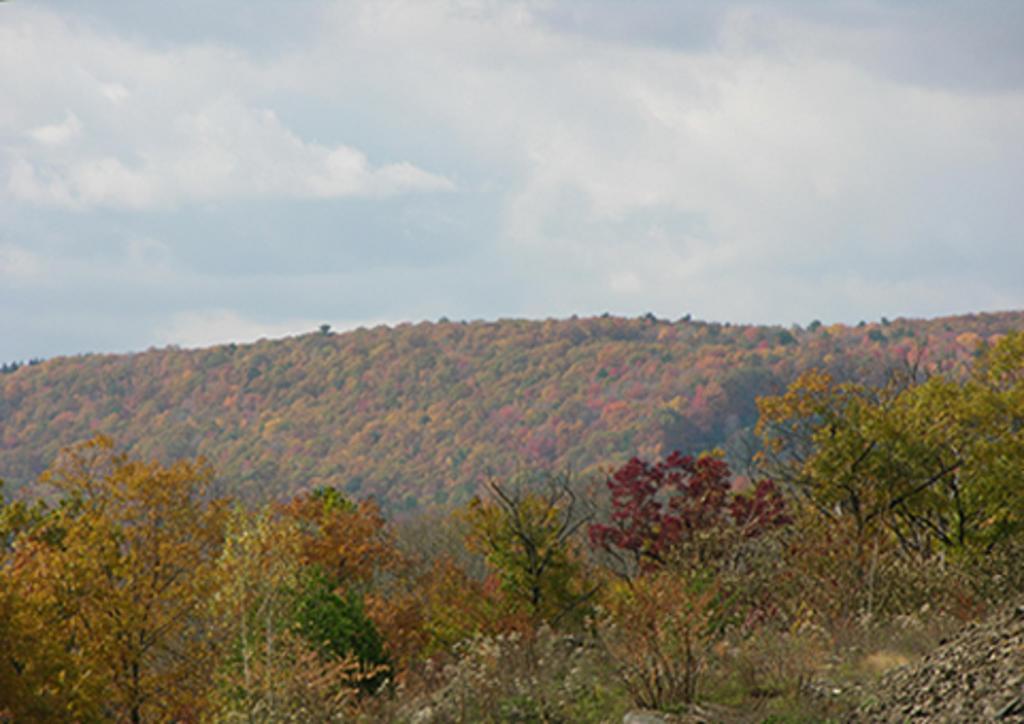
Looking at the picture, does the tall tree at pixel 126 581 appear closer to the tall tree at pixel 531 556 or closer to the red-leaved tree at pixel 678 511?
the tall tree at pixel 531 556

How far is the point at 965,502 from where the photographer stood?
20531 millimetres

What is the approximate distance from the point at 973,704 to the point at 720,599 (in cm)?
892

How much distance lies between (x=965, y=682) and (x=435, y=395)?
425 ft

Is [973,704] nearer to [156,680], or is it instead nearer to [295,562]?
[295,562]

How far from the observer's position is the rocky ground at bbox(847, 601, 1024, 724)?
10.7m

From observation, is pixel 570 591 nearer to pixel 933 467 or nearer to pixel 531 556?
pixel 531 556

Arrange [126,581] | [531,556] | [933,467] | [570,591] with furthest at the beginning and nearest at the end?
[126,581]
[570,591]
[531,556]
[933,467]

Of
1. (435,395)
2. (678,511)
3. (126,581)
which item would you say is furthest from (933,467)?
(435,395)

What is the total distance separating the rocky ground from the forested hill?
3478 inches

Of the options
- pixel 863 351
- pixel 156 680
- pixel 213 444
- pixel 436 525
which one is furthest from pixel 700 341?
pixel 156 680

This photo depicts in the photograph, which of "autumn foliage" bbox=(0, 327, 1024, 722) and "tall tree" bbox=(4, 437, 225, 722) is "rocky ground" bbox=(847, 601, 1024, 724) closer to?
"autumn foliage" bbox=(0, 327, 1024, 722)

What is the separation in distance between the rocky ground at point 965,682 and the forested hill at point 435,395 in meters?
88.3

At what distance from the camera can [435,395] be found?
140m

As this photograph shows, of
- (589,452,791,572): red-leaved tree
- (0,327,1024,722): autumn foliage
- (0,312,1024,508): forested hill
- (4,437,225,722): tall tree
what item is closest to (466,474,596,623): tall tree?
(0,327,1024,722): autumn foliage
